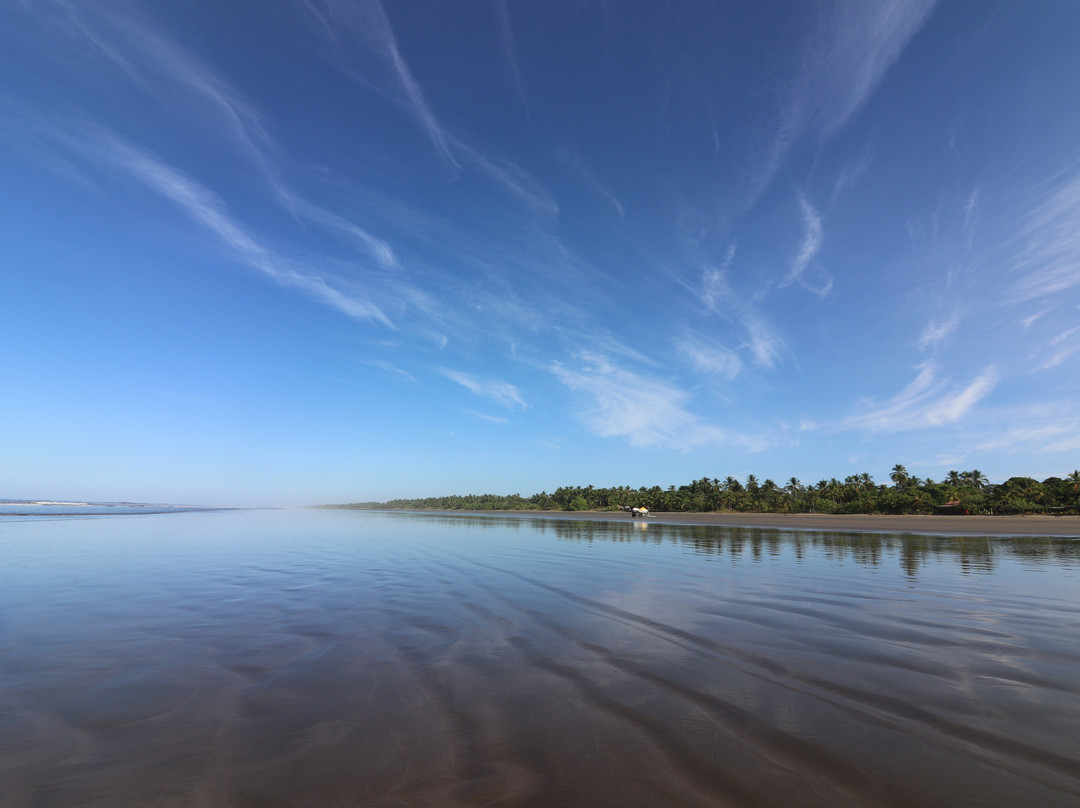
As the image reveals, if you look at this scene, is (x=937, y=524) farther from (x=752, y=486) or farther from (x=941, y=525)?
(x=752, y=486)

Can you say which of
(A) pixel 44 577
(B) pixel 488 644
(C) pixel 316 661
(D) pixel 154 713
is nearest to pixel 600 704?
(B) pixel 488 644

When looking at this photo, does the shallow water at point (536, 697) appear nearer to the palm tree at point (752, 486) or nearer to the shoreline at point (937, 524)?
the shoreline at point (937, 524)

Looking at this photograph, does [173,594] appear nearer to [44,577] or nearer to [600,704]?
[44,577]

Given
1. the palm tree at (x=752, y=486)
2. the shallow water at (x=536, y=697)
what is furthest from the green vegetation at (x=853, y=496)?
the shallow water at (x=536, y=697)

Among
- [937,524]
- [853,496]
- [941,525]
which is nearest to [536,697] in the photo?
[941,525]

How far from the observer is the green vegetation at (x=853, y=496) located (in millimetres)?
80625

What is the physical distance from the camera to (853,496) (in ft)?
357

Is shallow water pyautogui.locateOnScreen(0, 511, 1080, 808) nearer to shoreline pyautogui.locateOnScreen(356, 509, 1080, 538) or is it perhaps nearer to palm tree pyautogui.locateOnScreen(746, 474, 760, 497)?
shoreline pyautogui.locateOnScreen(356, 509, 1080, 538)

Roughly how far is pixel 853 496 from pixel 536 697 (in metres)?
127

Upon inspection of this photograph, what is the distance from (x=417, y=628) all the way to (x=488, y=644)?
1930 millimetres

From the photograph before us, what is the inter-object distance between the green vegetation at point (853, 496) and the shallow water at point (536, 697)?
93159 millimetres

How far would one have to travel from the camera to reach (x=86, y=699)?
19.7ft

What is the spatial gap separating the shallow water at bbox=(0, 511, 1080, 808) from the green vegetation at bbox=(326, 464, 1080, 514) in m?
93.2

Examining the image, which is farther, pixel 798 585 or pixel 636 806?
pixel 798 585
